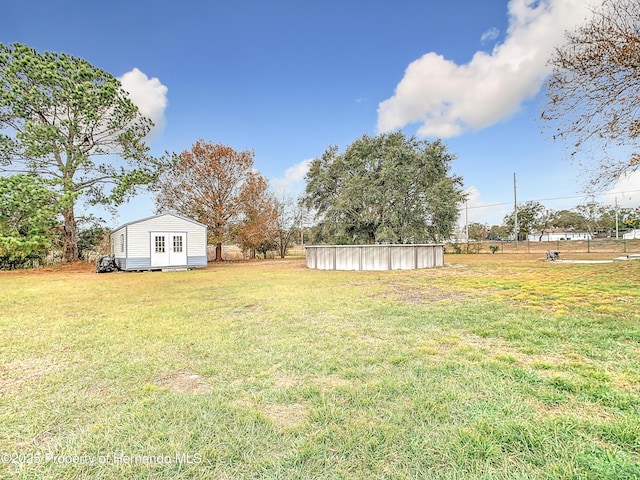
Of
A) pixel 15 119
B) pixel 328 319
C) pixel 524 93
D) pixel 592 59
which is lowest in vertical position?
pixel 328 319

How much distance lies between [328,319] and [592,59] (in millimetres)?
8065

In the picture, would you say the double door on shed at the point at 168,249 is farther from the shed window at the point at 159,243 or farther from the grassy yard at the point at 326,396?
the grassy yard at the point at 326,396

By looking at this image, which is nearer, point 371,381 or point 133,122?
point 371,381

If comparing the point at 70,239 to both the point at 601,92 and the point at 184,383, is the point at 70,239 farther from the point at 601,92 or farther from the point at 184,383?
the point at 601,92

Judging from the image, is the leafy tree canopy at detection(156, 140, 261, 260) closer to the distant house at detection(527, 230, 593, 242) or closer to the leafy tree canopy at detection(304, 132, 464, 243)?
the leafy tree canopy at detection(304, 132, 464, 243)

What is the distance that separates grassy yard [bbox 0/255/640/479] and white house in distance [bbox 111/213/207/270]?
410 inches

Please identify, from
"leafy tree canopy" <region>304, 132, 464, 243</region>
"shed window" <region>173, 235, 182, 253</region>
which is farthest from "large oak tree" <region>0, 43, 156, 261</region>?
"leafy tree canopy" <region>304, 132, 464, 243</region>

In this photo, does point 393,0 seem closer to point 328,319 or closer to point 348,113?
point 348,113

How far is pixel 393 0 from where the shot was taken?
998 centimetres

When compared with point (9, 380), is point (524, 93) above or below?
above

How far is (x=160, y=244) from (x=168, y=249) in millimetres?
434

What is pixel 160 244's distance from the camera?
15.1 meters

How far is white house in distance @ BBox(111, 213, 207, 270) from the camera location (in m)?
14.4

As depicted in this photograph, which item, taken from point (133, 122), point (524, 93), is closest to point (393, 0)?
point (524, 93)
